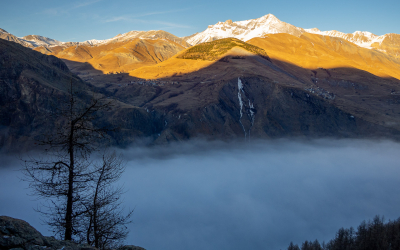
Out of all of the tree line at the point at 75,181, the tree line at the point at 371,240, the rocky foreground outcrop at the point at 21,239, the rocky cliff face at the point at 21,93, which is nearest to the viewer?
the rocky foreground outcrop at the point at 21,239

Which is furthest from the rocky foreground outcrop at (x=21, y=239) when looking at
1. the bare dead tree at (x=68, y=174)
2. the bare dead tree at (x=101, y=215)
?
the bare dead tree at (x=101, y=215)

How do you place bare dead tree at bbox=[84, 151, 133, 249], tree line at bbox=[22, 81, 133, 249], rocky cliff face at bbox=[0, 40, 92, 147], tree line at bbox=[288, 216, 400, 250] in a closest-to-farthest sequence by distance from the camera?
tree line at bbox=[22, 81, 133, 249]
bare dead tree at bbox=[84, 151, 133, 249]
tree line at bbox=[288, 216, 400, 250]
rocky cliff face at bbox=[0, 40, 92, 147]

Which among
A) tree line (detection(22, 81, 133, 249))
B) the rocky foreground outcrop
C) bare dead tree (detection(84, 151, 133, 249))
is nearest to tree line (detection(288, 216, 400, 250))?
bare dead tree (detection(84, 151, 133, 249))

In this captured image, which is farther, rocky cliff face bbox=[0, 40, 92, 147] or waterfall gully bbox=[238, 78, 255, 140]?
waterfall gully bbox=[238, 78, 255, 140]

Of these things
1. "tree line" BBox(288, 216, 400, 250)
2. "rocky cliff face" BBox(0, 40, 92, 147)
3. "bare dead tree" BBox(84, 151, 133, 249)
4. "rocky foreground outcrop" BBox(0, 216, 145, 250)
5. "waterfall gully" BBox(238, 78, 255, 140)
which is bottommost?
"rocky foreground outcrop" BBox(0, 216, 145, 250)

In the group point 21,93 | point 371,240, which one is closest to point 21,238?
point 371,240

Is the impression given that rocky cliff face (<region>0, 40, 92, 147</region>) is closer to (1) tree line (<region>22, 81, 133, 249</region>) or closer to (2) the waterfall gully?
(2) the waterfall gully

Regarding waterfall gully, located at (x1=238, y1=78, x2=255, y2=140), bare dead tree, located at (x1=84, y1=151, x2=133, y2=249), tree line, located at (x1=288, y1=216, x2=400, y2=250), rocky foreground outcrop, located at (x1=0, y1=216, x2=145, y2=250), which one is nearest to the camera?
rocky foreground outcrop, located at (x1=0, y1=216, x2=145, y2=250)

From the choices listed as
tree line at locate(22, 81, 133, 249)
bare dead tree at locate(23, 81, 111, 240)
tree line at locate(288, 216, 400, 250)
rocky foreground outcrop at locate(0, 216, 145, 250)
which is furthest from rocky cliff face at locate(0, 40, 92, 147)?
rocky foreground outcrop at locate(0, 216, 145, 250)

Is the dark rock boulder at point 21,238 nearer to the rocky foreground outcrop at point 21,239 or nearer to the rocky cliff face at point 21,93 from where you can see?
the rocky foreground outcrop at point 21,239

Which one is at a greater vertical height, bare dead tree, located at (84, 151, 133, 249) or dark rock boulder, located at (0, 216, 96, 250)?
bare dead tree, located at (84, 151, 133, 249)

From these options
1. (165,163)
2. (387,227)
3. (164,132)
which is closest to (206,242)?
(165,163)

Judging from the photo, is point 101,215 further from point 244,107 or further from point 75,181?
point 244,107

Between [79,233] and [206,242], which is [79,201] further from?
[206,242]
